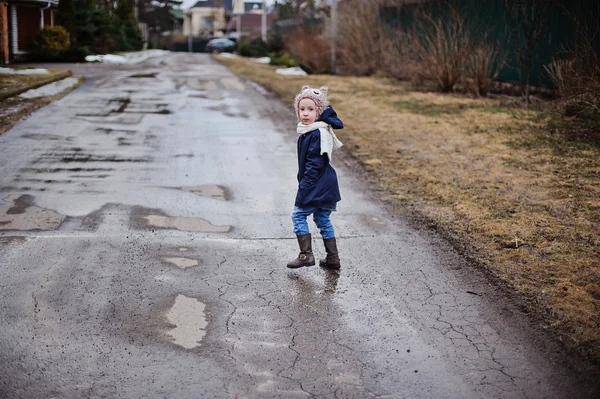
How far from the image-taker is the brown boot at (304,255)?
18.2ft

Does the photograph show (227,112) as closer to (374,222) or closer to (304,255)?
(374,222)

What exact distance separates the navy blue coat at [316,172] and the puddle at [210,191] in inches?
94.7

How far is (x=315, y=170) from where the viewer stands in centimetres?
544

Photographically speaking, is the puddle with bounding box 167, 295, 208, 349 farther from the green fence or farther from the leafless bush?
the green fence

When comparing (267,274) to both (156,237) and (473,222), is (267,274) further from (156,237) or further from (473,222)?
(473,222)

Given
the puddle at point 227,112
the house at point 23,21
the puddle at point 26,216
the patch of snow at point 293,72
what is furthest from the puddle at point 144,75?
the puddle at point 26,216

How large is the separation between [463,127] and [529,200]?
515cm

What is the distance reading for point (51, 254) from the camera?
18.5 ft

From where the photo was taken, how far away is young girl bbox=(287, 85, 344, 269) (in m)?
5.39

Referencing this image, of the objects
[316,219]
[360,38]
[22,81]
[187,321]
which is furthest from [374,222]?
[360,38]

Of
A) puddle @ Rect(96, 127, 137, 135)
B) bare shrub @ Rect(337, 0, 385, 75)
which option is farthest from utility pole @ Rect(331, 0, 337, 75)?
puddle @ Rect(96, 127, 137, 135)

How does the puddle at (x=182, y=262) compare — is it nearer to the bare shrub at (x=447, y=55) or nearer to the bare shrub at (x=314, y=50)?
the bare shrub at (x=447, y=55)

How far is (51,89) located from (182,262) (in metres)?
13.3

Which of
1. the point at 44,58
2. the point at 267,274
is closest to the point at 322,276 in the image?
the point at 267,274
